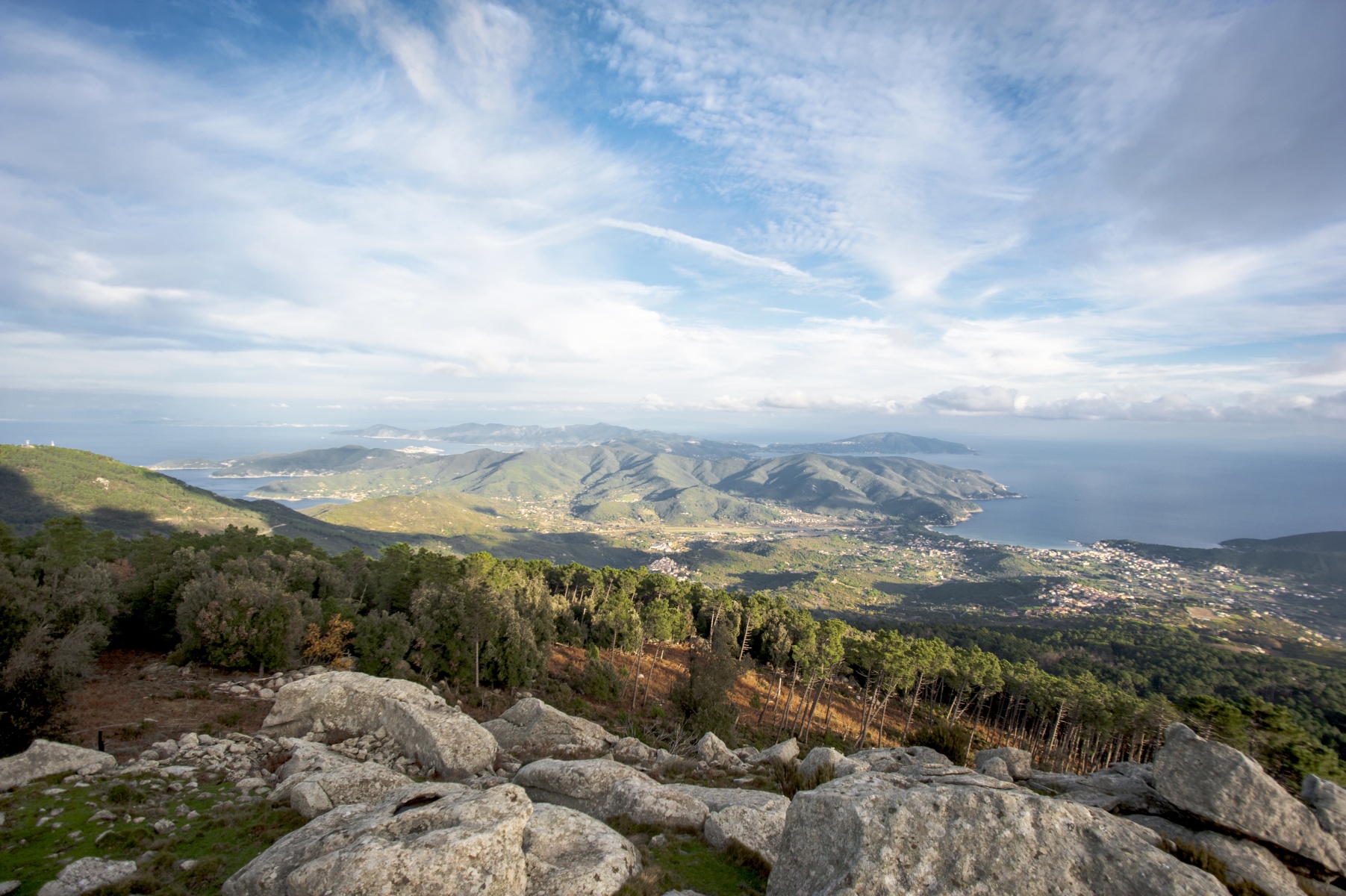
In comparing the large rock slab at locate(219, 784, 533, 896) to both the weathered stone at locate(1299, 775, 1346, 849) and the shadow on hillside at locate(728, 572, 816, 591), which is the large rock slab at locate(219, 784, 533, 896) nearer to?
the weathered stone at locate(1299, 775, 1346, 849)

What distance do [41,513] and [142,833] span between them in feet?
512

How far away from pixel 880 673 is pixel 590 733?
87.7 feet

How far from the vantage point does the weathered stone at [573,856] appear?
10352 mm

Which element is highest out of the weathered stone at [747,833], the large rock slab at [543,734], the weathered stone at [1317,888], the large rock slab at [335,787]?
the weathered stone at [1317,888]

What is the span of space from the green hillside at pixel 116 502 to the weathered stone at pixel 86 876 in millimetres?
115090

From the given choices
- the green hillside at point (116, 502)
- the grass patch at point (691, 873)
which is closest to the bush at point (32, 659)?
the grass patch at point (691, 873)

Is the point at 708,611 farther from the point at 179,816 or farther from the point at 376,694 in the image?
the point at 179,816

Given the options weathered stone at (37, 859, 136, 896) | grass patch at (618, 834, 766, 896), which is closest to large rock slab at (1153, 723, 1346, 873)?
grass patch at (618, 834, 766, 896)

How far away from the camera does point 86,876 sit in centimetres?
977

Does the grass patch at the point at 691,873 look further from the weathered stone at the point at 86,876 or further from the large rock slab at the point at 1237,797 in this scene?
the large rock slab at the point at 1237,797

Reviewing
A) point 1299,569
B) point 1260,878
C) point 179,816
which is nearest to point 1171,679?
point 1260,878

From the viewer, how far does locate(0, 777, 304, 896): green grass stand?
1008cm

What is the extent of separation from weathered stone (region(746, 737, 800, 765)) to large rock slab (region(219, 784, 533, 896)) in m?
18.8

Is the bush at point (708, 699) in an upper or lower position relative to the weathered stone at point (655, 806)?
lower
